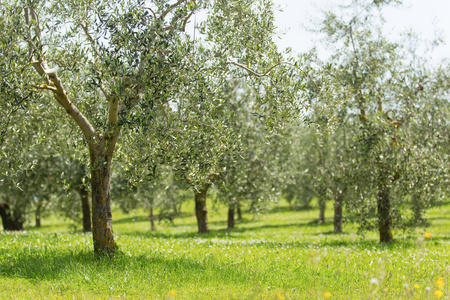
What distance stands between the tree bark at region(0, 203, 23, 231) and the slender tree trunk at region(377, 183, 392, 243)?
2462 cm

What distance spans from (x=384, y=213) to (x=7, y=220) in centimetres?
2593

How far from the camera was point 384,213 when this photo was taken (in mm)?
17906

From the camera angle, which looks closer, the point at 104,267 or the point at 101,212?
the point at 104,267

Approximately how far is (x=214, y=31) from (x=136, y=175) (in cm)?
436

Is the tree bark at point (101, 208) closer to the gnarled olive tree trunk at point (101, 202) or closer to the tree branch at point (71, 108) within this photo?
the gnarled olive tree trunk at point (101, 202)

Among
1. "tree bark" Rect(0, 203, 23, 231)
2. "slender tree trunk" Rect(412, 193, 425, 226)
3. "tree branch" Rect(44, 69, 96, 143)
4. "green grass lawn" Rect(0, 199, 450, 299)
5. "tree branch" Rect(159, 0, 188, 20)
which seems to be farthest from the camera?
"tree bark" Rect(0, 203, 23, 231)

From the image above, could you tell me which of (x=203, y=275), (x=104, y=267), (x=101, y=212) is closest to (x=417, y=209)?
(x=203, y=275)

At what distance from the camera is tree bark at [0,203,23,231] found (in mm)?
29625

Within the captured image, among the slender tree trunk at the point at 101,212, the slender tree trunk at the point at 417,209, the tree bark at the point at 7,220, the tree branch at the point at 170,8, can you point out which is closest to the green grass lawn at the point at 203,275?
the slender tree trunk at the point at 101,212

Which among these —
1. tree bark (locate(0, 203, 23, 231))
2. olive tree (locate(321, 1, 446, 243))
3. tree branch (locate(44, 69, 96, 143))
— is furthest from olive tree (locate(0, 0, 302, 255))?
tree bark (locate(0, 203, 23, 231))

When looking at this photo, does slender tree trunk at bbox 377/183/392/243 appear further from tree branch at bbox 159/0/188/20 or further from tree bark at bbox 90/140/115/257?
tree bark at bbox 90/140/115/257

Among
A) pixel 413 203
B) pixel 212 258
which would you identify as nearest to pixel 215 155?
pixel 212 258

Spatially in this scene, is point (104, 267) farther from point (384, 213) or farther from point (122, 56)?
point (384, 213)

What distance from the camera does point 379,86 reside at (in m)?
18.2
